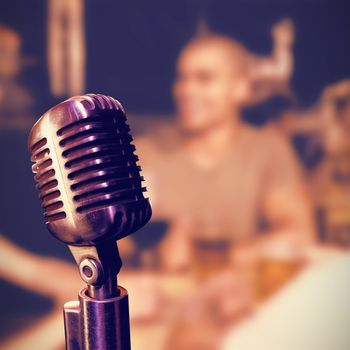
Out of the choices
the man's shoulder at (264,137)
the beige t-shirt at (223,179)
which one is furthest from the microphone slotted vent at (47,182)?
the man's shoulder at (264,137)

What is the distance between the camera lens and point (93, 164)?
49 cm

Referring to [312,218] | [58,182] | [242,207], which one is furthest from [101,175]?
[312,218]

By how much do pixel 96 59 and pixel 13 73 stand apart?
34cm

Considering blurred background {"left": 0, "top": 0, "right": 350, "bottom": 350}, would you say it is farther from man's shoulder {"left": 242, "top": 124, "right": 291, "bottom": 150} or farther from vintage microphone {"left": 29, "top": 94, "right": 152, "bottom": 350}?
vintage microphone {"left": 29, "top": 94, "right": 152, "bottom": 350}

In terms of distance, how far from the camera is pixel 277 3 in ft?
5.37

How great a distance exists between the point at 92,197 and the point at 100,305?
5.4 inches

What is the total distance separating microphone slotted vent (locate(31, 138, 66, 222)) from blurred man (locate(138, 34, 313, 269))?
1.17m

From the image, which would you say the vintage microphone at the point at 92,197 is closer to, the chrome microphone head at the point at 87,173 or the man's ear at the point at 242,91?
the chrome microphone head at the point at 87,173

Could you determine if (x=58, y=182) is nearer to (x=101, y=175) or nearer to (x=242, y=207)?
(x=101, y=175)

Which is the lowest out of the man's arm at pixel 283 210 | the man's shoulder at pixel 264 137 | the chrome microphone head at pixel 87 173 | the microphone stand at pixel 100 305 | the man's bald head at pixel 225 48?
the microphone stand at pixel 100 305

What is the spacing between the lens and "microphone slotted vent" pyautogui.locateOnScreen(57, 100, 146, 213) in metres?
0.49

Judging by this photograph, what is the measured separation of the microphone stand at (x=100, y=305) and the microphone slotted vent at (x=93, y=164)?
0.21 ft

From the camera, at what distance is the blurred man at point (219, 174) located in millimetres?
1688

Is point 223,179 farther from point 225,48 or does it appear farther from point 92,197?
point 92,197
